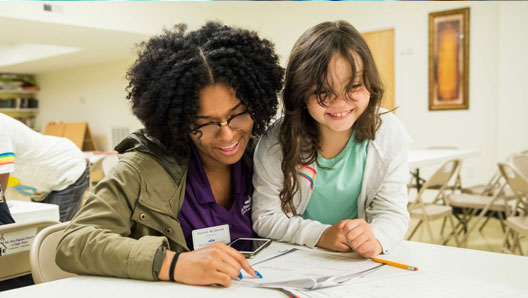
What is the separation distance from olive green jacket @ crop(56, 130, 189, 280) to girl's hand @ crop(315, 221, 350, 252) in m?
0.38

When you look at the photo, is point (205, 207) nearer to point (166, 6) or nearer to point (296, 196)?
point (296, 196)

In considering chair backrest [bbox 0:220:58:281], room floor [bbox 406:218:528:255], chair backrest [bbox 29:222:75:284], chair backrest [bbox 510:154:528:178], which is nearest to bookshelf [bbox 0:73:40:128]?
room floor [bbox 406:218:528:255]

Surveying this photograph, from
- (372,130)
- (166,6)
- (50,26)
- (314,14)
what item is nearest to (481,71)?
(314,14)

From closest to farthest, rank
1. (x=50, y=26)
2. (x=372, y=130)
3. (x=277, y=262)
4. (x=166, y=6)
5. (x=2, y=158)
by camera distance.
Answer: (x=277, y=262) → (x=372, y=130) → (x=2, y=158) → (x=50, y=26) → (x=166, y=6)

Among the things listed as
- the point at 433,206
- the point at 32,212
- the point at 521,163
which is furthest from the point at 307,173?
the point at 521,163

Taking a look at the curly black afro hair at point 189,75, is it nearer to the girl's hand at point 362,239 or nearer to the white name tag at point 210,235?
the white name tag at point 210,235

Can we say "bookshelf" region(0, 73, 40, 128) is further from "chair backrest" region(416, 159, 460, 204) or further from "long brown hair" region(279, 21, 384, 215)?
"long brown hair" region(279, 21, 384, 215)

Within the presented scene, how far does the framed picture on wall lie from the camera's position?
568 cm

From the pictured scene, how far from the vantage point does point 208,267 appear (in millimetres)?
944

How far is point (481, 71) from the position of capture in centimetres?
561

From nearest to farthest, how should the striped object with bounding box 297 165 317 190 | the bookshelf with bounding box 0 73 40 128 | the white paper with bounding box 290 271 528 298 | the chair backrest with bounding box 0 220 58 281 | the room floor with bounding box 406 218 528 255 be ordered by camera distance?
1. the white paper with bounding box 290 271 528 298
2. the striped object with bounding box 297 165 317 190
3. the chair backrest with bounding box 0 220 58 281
4. the room floor with bounding box 406 218 528 255
5. the bookshelf with bounding box 0 73 40 128

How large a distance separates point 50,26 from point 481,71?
537cm

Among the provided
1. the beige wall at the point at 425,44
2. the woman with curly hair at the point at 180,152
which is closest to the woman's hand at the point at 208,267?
the woman with curly hair at the point at 180,152

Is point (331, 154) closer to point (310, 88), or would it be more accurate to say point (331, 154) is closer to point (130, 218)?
point (310, 88)
